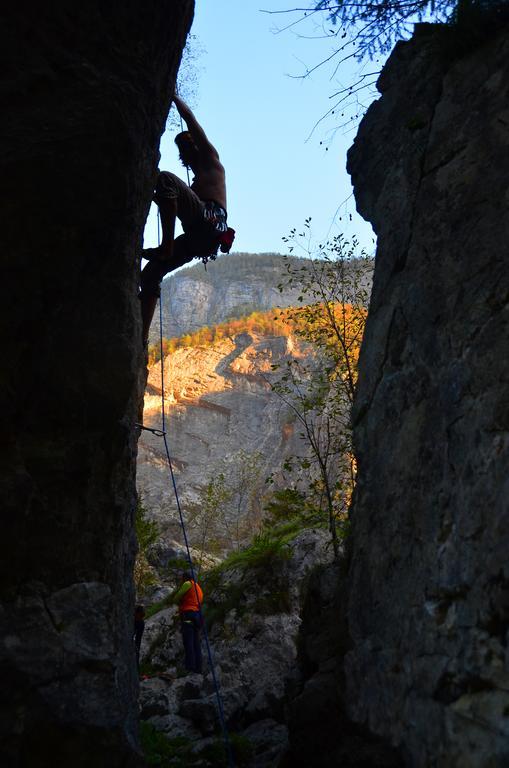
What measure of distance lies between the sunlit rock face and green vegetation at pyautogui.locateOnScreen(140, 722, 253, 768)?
2.26m

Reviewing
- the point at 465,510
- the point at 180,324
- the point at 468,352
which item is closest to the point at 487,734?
the point at 465,510

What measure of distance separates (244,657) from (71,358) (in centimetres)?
705

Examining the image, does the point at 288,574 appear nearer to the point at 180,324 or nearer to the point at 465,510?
the point at 465,510

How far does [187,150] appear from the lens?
730 centimetres

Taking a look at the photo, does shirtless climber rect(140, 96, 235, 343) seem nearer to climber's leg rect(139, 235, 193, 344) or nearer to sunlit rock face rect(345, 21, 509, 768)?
climber's leg rect(139, 235, 193, 344)

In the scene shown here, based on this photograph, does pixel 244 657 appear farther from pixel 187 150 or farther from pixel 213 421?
pixel 213 421

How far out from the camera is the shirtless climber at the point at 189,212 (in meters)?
6.49

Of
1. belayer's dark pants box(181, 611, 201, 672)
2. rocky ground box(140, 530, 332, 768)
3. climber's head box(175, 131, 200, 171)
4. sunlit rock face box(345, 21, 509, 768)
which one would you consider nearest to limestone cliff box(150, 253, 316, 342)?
rocky ground box(140, 530, 332, 768)

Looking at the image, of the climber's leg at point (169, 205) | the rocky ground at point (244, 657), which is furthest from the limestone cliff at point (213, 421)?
the climber's leg at point (169, 205)

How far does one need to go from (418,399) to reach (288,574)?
8275 mm

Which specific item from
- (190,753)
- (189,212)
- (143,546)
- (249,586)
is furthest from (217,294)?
(190,753)

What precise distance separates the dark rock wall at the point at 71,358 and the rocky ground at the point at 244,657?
213 centimetres

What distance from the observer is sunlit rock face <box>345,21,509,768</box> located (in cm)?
Answer: 332

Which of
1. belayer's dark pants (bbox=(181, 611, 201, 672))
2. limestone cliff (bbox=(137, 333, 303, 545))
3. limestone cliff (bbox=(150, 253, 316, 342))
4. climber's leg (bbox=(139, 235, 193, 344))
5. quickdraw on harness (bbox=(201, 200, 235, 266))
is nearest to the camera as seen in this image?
climber's leg (bbox=(139, 235, 193, 344))
